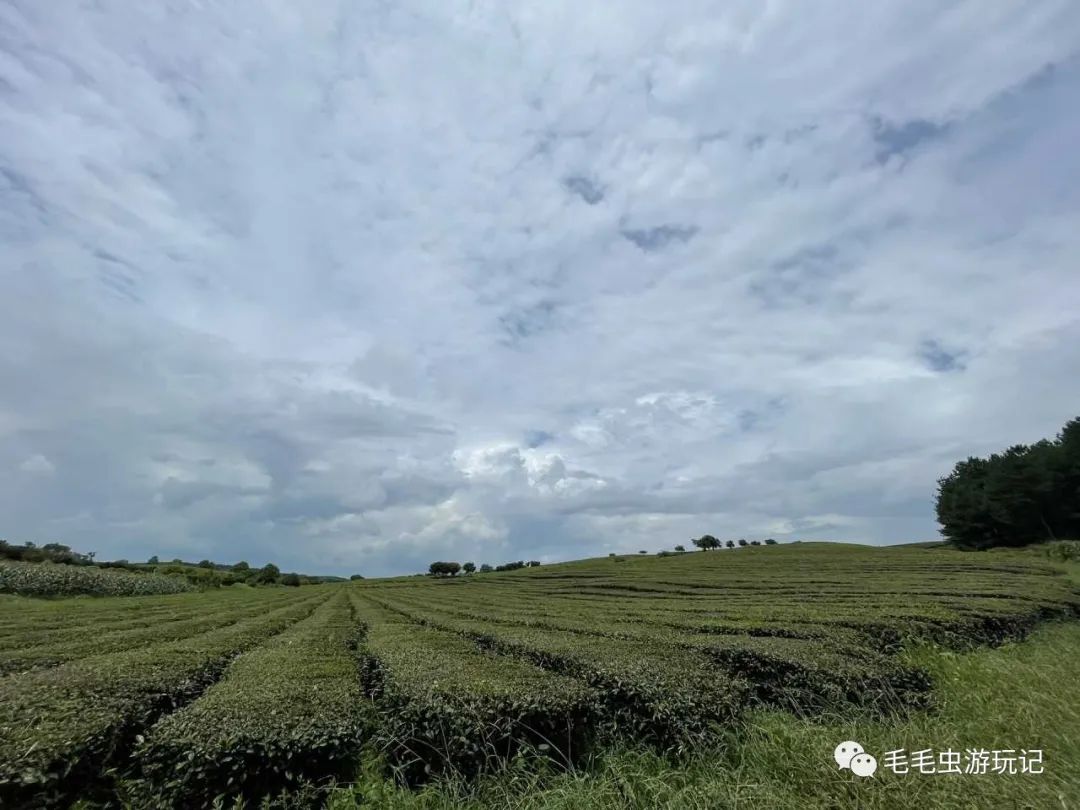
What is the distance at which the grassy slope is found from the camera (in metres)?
4.27

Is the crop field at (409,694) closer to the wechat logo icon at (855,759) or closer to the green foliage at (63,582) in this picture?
the wechat logo icon at (855,759)

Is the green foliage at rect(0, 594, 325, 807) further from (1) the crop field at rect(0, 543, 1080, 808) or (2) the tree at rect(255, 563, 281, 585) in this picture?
(2) the tree at rect(255, 563, 281, 585)

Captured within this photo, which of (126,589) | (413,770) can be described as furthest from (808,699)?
(126,589)

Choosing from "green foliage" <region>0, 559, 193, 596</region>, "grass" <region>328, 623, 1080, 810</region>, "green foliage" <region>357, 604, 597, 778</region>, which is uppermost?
"green foliage" <region>0, 559, 193, 596</region>

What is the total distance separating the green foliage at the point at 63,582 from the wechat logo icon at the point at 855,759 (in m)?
49.3

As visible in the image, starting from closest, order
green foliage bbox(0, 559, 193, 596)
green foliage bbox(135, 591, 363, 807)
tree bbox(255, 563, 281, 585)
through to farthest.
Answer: green foliage bbox(135, 591, 363, 807) → green foliage bbox(0, 559, 193, 596) → tree bbox(255, 563, 281, 585)

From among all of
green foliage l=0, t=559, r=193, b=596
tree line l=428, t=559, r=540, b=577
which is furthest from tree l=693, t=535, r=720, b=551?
green foliage l=0, t=559, r=193, b=596

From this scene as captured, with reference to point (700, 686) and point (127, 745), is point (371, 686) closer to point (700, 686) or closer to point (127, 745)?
point (127, 745)

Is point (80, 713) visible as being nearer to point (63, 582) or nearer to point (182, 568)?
point (63, 582)

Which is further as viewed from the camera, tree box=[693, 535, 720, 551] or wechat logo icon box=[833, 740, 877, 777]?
tree box=[693, 535, 720, 551]

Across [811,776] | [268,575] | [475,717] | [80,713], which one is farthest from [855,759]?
[268,575]

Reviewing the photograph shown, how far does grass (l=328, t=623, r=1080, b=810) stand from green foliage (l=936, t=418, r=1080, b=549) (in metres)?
69.3

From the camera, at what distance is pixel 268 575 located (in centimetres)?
8219

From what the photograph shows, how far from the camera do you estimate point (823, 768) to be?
4.92m
